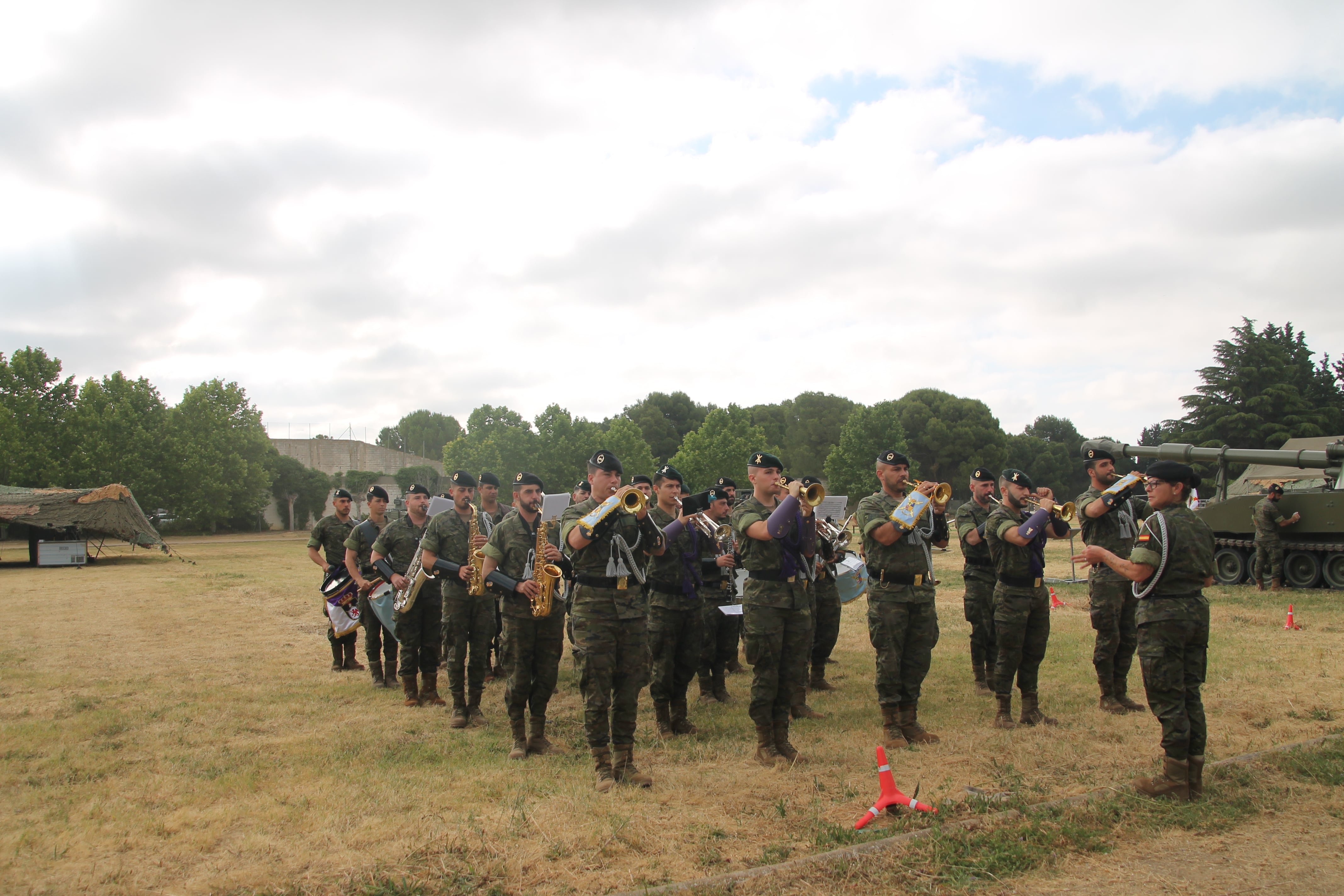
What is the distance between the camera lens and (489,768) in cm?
593

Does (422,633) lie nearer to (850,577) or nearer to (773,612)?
(773,612)

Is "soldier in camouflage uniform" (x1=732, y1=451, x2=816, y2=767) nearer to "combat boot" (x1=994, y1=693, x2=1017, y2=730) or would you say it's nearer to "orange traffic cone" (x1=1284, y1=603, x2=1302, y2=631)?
"combat boot" (x1=994, y1=693, x2=1017, y2=730)

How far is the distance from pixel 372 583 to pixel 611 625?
4.91 metres

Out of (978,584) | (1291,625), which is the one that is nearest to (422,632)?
(978,584)

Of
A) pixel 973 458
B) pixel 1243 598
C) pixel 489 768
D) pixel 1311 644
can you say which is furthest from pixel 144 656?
pixel 973 458

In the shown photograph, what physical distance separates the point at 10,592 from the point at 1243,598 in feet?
89.7

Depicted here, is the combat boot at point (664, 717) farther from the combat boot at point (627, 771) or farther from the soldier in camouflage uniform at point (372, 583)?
the soldier in camouflage uniform at point (372, 583)

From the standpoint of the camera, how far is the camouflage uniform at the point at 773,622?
597 centimetres

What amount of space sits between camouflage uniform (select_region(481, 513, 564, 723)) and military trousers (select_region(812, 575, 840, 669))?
321cm

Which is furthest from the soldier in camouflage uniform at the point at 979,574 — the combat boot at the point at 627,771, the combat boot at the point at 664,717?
the combat boot at the point at 627,771

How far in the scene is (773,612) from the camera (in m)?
6.00

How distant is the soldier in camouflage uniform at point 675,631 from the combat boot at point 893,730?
164cm

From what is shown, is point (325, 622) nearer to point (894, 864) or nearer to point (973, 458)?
point (894, 864)

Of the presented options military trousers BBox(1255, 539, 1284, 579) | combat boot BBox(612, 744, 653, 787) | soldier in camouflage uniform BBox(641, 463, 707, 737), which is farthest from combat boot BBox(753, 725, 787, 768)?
military trousers BBox(1255, 539, 1284, 579)
